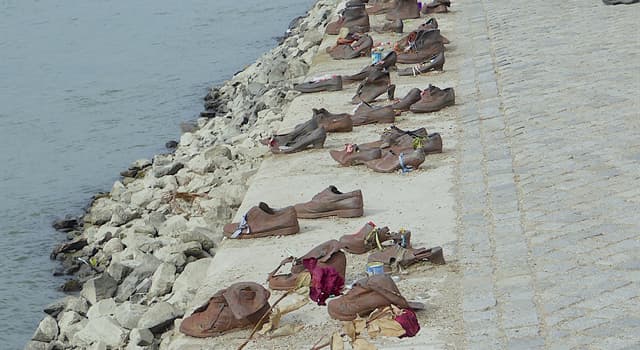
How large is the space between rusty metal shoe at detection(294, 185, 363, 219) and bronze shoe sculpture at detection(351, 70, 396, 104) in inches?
107

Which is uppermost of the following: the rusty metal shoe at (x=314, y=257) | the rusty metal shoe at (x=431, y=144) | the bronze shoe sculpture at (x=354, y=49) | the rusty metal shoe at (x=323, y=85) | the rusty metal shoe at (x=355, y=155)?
the rusty metal shoe at (x=314, y=257)

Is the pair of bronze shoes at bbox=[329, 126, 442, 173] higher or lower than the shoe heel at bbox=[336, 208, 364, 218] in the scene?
lower

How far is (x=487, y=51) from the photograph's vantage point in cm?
1160

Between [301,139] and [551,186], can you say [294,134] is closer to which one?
[301,139]

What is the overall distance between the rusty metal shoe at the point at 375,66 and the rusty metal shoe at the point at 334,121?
1505 mm

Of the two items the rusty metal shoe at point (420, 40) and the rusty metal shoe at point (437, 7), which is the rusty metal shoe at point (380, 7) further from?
the rusty metal shoe at point (420, 40)

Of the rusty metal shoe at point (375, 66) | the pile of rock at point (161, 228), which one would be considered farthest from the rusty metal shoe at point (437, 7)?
the rusty metal shoe at point (375, 66)

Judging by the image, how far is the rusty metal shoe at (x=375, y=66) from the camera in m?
10.9

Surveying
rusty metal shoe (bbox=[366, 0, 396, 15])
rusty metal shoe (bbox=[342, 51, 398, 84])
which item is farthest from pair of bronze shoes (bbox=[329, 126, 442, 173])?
rusty metal shoe (bbox=[366, 0, 396, 15])

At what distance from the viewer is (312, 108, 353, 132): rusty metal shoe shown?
928 cm

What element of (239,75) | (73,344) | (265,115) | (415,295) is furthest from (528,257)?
(239,75)

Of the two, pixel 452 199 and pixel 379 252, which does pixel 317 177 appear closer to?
pixel 452 199

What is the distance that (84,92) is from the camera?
733 inches

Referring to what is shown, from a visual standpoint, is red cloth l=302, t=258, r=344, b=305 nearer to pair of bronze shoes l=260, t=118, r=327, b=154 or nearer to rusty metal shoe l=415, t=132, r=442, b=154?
rusty metal shoe l=415, t=132, r=442, b=154
